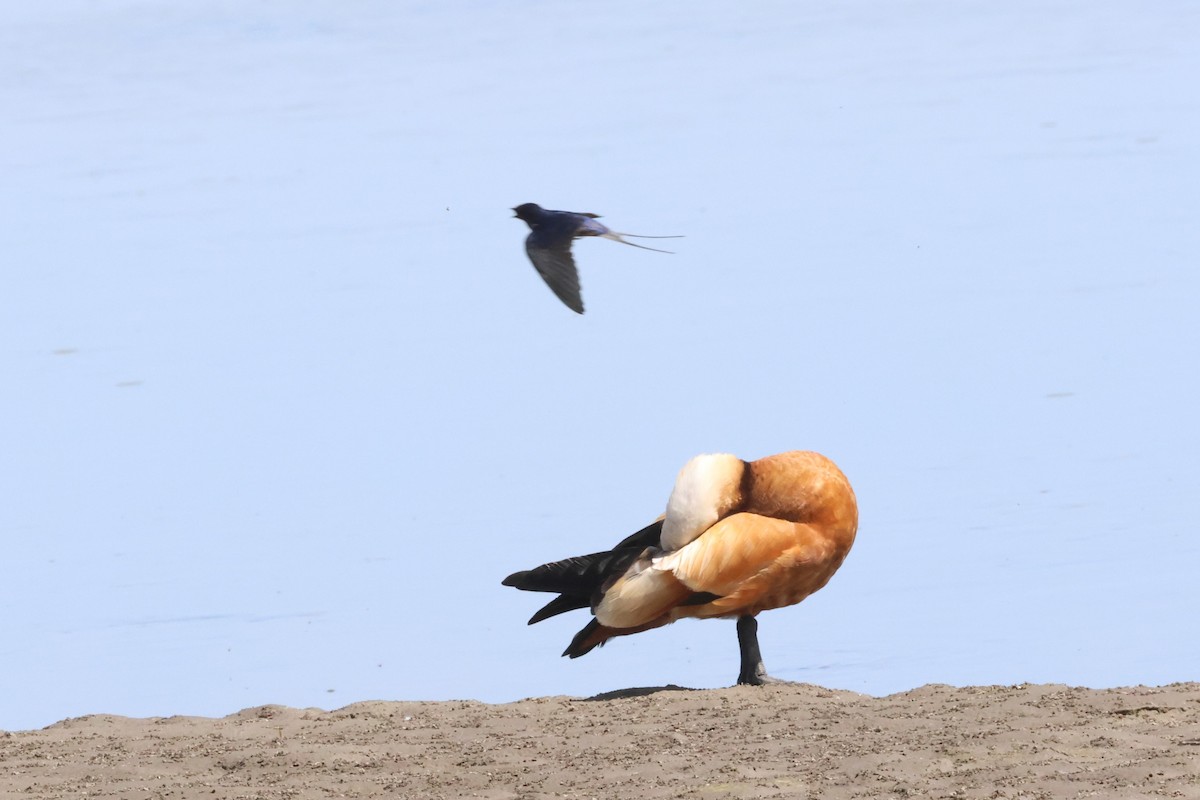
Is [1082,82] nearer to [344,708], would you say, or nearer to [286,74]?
[286,74]

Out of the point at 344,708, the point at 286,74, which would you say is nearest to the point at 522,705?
the point at 344,708

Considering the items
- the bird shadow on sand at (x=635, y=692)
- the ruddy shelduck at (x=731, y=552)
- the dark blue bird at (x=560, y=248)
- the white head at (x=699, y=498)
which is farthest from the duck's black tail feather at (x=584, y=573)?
the dark blue bird at (x=560, y=248)

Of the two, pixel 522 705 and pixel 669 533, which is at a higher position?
pixel 669 533

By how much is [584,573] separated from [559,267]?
1.40m

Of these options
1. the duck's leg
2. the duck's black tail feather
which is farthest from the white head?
the duck's leg

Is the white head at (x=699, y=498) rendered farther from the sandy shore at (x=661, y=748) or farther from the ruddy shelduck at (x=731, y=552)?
the sandy shore at (x=661, y=748)

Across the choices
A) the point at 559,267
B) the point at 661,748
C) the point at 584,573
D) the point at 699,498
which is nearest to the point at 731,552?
the point at 699,498

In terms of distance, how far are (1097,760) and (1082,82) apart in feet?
42.7

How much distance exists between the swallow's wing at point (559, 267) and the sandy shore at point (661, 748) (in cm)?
181

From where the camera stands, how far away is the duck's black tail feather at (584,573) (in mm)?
8164

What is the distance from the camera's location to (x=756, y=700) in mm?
7582

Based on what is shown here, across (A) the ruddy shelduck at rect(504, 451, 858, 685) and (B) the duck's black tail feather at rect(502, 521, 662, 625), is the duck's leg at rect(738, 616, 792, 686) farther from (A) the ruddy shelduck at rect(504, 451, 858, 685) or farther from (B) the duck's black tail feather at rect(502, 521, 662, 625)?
(B) the duck's black tail feather at rect(502, 521, 662, 625)

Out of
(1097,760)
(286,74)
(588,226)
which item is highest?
(286,74)

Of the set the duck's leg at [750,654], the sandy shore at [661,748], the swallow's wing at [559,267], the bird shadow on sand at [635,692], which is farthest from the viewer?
the swallow's wing at [559,267]
